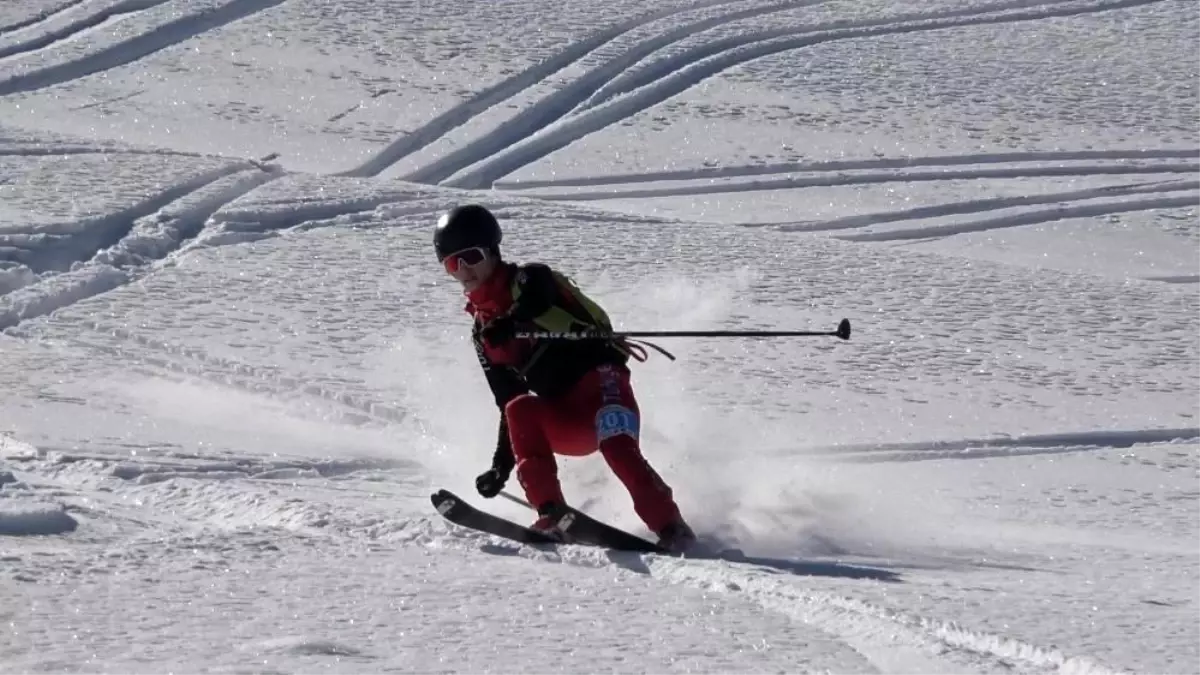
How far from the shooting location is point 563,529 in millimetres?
5230

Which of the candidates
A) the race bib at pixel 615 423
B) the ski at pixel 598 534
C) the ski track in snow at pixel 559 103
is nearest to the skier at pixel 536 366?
the race bib at pixel 615 423

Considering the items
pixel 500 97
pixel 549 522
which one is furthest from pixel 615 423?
pixel 500 97

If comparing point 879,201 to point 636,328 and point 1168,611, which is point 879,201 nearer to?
point 636,328

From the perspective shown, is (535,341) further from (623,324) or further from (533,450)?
(623,324)

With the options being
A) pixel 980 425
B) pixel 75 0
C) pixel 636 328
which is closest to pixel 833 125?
pixel 636 328

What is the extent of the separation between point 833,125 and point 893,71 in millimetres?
1595

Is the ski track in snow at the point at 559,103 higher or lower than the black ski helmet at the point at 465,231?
higher

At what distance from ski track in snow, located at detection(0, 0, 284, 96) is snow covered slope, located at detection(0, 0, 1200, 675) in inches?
2.0

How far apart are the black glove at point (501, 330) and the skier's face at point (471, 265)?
0.15 metres

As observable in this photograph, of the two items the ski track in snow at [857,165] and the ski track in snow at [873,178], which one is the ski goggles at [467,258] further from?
the ski track in snow at [857,165]

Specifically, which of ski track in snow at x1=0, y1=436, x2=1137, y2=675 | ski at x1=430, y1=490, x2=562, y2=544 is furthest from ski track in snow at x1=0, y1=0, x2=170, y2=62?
ski at x1=430, y1=490, x2=562, y2=544

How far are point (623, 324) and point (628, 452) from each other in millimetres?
2966

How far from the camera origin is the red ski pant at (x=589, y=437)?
526 cm

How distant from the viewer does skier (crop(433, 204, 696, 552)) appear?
5.49 meters
